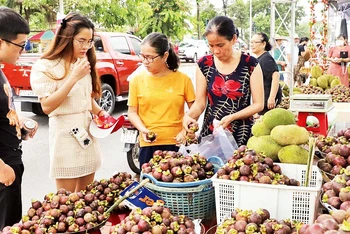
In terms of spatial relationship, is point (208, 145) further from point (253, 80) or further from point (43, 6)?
point (43, 6)

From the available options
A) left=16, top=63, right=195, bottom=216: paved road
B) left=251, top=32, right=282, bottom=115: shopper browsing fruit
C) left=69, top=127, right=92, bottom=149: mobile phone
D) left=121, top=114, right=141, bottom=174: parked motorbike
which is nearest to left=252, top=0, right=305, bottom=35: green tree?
left=16, top=63, right=195, bottom=216: paved road

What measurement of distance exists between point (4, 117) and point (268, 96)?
363 cm

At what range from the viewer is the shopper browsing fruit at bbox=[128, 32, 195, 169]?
107 inches

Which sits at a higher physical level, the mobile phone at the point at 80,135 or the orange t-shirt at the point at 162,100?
the orange t-shirt at the point at 162,100

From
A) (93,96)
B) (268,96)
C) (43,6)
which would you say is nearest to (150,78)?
(93,96)

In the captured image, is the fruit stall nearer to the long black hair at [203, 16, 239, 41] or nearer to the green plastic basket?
the green plastic basket

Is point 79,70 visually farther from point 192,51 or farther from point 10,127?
point 192,51

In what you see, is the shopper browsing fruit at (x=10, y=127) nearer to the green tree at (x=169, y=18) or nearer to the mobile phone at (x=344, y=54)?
the mobile phone at (x=344, y=54)

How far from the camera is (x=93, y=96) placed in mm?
2770

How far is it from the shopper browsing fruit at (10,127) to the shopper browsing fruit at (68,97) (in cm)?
21

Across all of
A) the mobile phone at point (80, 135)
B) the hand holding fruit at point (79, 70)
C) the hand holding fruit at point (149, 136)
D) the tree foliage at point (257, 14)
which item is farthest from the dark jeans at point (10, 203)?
the tree foliage at point (257, 14)

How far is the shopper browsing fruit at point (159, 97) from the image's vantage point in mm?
2711

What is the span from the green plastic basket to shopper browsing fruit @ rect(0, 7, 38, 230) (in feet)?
2.53

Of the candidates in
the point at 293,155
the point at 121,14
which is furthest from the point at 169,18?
the point at 293,155
